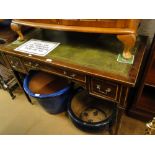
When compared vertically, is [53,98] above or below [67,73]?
below

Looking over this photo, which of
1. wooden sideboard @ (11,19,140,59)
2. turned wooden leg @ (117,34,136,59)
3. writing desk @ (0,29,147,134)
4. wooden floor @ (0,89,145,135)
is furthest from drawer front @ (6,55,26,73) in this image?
turned wooden leg @ (117,34,136,59)

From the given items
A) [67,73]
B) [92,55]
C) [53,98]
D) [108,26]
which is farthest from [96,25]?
[53,98]

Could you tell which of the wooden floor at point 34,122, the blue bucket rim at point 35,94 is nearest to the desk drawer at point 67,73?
the blue bucket rim at point 35,94

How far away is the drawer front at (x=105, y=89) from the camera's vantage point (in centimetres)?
75

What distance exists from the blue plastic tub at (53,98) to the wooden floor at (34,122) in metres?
0.10

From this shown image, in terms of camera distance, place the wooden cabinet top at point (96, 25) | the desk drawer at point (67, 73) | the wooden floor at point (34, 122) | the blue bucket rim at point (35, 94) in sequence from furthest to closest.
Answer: the wooden floor at point (34, 122) < the blue bucket rim at point (35, 94) < the desk drawer at point (67, 73) < the wooden cabinet top at point (96, 25)

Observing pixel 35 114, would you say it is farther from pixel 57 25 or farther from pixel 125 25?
pixel 125 25

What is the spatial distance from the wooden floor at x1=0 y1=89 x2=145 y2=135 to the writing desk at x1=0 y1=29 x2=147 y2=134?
0.29 metres

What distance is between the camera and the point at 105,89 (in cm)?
79

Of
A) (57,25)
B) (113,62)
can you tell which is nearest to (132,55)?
(113,62)

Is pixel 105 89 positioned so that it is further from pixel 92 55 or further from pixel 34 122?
pixel 34 122

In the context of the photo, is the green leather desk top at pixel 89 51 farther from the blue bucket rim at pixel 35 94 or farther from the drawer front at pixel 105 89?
the blue bucket rim at pixel 35 94

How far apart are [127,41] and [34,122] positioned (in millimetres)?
1039

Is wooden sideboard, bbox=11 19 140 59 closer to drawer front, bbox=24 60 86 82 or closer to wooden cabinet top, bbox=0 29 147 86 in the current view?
wooden cabinet top, bbox=0 29 147 86
